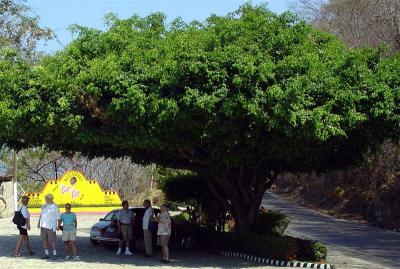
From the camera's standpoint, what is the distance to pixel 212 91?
15.9 m

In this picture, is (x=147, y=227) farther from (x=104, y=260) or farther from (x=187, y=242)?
(x=187, y=242)

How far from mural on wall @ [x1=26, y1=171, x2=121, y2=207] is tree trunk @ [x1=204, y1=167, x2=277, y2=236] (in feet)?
64.9

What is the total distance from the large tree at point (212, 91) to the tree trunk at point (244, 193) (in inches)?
83.4

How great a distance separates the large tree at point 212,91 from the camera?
51.6ft

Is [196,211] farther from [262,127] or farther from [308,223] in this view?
[308,223]

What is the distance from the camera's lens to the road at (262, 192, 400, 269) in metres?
20.7

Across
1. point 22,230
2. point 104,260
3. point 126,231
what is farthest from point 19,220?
point 126,231

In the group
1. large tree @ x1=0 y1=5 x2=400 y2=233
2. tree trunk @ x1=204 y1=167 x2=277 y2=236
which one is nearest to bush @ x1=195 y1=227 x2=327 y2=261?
tree trunk @ x1=204 y1=167 x2=277 y2=236

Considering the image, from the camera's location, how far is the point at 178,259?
20.0 meters

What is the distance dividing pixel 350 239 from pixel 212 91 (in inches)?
609

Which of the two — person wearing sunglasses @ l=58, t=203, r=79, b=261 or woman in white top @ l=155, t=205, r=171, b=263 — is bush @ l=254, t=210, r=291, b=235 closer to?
woman in white top @ l=155, t=205, r=171, b=263

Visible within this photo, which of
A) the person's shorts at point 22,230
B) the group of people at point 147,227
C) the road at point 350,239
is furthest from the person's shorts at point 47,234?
the road at point 350,239

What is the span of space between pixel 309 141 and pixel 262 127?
1.36 meters

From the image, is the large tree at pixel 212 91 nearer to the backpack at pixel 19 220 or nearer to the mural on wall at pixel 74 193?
the backpack at pixel 19 220
